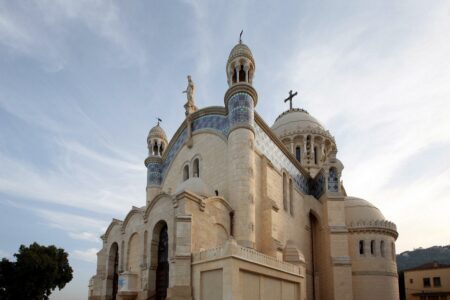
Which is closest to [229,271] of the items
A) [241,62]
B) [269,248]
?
[269,248]

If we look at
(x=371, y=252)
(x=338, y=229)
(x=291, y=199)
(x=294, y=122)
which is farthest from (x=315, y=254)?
(x=294, y=122)

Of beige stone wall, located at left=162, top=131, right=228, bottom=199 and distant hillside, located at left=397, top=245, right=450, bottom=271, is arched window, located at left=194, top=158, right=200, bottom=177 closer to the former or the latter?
beige stone wall, located at left=162, top=131, right=228, bottom=199

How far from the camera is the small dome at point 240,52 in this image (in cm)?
2092

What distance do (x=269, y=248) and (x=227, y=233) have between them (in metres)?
2.37

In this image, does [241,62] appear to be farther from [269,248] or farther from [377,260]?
[377,260]

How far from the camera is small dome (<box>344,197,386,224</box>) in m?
27.4

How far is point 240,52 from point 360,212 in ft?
49.8

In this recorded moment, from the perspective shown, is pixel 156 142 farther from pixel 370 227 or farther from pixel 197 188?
pixel 370 227

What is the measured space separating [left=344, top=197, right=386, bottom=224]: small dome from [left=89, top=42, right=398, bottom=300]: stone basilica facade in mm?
100

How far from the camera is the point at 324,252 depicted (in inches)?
1000

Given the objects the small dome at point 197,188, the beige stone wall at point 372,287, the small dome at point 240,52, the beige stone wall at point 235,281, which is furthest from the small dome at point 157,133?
the beige stone wall at point 372,287

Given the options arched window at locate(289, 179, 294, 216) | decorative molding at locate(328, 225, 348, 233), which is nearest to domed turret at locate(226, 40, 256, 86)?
arched window at locate(289, 179, 294, 216)

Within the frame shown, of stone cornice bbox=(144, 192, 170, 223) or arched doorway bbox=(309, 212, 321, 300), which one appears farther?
arched doorway bbox=(309, 212, 321, 300)

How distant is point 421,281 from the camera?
40969mm
